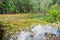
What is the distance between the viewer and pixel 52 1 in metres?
18.2

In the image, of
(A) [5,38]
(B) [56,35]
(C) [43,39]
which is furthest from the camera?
(B) [56,35]

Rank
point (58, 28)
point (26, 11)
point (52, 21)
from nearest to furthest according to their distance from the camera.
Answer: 1. point (58, 28)
2. point (52, 21)
3. point (26, 11)

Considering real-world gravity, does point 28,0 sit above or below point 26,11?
above

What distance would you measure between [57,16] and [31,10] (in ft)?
16.3

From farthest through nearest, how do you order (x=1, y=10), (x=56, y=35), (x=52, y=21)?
(x=1, y=10)
(x=52, y=21)
(x=56, y=35)

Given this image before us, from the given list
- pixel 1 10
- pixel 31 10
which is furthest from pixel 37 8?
pixel 1 10

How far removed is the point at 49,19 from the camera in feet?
44.7

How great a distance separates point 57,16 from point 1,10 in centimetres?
628

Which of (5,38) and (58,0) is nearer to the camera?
(5,38)

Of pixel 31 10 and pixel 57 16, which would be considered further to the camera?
pixel 31 10

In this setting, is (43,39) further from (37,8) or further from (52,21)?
(37,8)

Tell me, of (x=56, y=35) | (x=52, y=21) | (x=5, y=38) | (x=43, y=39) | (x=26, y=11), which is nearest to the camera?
(x=5, y=38)

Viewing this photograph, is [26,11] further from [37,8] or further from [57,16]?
[57,16]

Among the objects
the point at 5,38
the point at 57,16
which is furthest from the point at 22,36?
the point at 57,16
